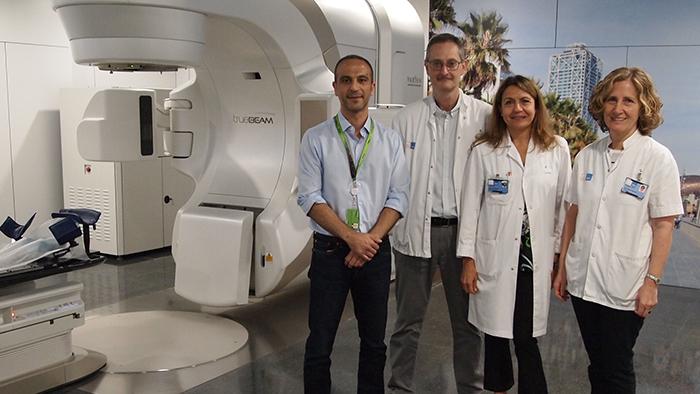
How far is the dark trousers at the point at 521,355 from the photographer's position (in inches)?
90.7

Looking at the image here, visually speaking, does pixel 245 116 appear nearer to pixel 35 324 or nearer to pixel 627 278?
pixel 35 324

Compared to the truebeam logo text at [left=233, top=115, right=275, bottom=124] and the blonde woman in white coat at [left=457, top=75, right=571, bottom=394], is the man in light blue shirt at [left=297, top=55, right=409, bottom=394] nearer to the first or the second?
the blonde woman in white coat at [left=457, top=75, right=571, bottom=394]

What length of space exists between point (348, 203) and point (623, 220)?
925 mm

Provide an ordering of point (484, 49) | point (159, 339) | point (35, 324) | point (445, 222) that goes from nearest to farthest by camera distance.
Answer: point (445, 222) < point (35, 324) < point (159, 339) < point (484, 49)

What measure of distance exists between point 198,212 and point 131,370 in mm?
997

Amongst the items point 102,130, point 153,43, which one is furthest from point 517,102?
point 102,130

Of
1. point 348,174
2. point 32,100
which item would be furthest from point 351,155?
point 32,100

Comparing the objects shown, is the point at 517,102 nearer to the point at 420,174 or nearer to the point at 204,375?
the point at 420,174

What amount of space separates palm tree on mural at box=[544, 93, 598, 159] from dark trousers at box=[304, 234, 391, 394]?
11.1 ft

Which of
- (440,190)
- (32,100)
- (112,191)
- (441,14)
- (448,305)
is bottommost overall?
(448,305)

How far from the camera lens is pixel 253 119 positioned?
387 cm

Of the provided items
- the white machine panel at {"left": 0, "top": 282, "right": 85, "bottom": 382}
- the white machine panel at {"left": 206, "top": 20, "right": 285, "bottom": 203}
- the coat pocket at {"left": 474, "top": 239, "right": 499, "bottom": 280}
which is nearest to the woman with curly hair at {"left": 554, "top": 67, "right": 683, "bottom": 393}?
the coat pocket at {"left": 474, "top": 239, "right": 499, "bottom": 280}

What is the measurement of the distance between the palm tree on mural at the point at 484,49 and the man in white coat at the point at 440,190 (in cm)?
325

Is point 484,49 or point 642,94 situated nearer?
point 642,94
